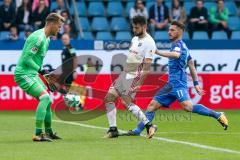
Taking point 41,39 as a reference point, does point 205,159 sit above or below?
below

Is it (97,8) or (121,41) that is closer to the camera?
(121,41)

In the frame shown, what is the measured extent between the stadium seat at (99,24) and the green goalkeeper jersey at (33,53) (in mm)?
11686

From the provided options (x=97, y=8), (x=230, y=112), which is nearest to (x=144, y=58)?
(x=230, y=112)

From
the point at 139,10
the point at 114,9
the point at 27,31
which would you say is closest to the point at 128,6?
the point at 114,9

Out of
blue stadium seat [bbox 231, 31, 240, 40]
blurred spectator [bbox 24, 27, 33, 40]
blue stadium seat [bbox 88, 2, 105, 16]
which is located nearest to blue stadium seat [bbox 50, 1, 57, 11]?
blue stadium seat [bbox 88, 2, 105, 16]

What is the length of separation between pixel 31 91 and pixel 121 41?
9178 mm

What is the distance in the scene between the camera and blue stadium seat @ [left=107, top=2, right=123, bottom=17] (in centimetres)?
2612

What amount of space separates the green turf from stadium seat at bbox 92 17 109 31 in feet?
22.2

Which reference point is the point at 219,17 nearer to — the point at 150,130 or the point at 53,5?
the point at 53,5

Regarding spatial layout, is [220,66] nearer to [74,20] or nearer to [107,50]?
[107,50]

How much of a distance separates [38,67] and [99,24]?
469 inches

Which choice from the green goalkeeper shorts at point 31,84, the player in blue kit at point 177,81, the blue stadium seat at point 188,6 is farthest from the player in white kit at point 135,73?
the blue stadium seat at point 188,6

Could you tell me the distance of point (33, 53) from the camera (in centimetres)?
1377

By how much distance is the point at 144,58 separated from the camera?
46.3 feet
